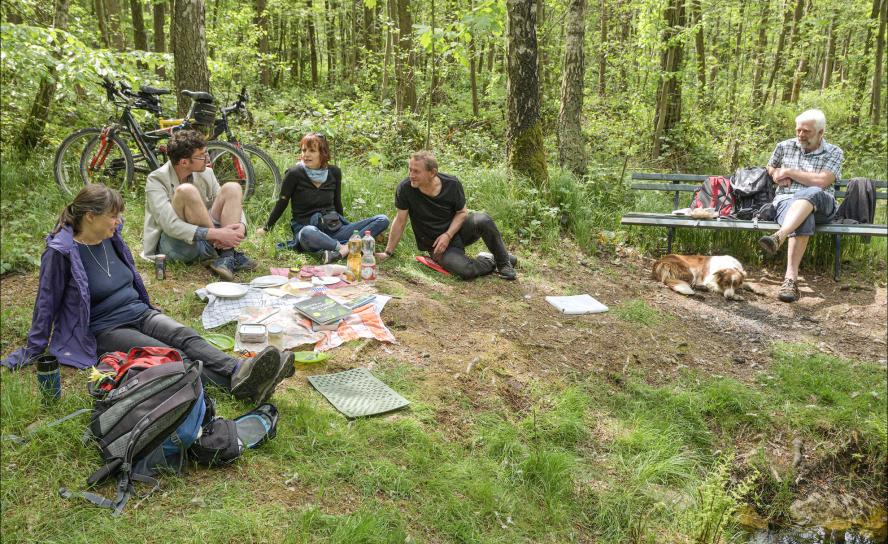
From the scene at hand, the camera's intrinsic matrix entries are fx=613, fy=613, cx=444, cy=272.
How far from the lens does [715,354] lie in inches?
183

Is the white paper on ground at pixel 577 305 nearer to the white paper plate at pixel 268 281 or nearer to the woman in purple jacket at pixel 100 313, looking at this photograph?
the white paper plate at pixel 268 281

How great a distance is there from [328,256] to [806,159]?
487 centimetres

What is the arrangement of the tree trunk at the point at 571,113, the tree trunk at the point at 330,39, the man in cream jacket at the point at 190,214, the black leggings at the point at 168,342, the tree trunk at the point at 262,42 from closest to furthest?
the black leggings at the point at 168,342 → the man in cream jacket at the point at 190,214 → the tree trunk at the point at 571,113 → the tree trunk at the point at 262,42 → the tree trunk at the point at 330,39

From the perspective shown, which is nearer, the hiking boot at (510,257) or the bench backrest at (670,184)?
the hiking boot at (510,257)

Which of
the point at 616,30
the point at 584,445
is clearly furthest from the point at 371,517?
the point at 616,30

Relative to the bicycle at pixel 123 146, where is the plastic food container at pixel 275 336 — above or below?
below

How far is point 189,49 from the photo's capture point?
6395 mm

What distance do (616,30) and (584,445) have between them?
16.8 meters

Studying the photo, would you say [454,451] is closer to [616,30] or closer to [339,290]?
[339,290]

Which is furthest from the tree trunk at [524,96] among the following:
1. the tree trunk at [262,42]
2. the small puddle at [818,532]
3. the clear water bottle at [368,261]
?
the tree trunk at [262,42]

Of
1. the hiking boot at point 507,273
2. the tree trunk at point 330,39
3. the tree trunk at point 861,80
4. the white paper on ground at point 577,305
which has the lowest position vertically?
the white paper on ground at point 577,305

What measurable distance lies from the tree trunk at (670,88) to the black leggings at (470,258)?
6010 millimetres

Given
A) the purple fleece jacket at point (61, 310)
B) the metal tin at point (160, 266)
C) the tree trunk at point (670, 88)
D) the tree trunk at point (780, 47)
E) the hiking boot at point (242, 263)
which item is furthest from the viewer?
the tree trunk at point (780, 47)

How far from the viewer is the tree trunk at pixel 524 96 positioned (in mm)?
6840
